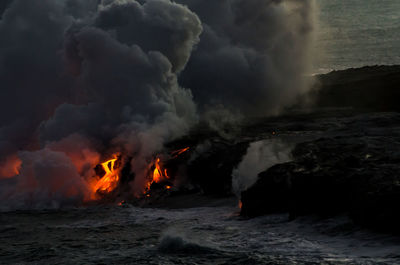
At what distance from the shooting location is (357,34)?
2975 inches

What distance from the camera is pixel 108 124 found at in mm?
23531

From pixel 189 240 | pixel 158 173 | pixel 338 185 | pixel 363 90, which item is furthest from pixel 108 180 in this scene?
pixel 363 90

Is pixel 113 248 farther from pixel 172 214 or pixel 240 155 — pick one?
pixel 240 155

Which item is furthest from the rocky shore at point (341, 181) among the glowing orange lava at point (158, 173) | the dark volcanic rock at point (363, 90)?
the dark volcanic rock at point (363, 90)

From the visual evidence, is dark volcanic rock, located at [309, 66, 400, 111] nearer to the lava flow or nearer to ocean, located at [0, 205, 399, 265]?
the lava flow

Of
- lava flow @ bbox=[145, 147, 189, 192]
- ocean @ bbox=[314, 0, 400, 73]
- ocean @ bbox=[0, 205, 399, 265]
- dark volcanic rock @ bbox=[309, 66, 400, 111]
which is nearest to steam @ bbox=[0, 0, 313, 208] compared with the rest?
lava flow @ bbox=[145, 147, 189, 192]

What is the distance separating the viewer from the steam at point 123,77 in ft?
71.1

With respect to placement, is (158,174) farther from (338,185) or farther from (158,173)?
(338,185)

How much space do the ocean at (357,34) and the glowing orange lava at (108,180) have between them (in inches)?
1386

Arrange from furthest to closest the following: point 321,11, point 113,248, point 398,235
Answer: point 321,11, point 113,248, point 398,235

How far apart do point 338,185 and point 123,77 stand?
499 inches

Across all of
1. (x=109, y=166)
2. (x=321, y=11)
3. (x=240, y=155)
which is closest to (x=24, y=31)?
(x=109, y=166)

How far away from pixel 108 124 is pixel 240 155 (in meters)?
6.19

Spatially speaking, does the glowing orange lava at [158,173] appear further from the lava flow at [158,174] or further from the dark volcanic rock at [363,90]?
the dark volcanic rock at [363,90]
